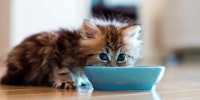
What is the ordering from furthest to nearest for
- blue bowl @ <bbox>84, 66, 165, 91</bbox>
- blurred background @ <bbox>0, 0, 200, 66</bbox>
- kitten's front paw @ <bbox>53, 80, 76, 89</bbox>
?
blurred background @ <bbox>0, 0, 200, 66</bbox> → kitten's front paw @ <bbox>53, 80, 76, 89</bbox> → blue bowl @ <bbox>84, 66, 165, 91</bbox>

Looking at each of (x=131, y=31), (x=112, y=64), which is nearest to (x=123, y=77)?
(x=112, y=64)

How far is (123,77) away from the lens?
4.47ft

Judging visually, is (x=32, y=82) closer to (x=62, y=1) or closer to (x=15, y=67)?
(x=15, y=67)

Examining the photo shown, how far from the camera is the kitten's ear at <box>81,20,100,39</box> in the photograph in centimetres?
143

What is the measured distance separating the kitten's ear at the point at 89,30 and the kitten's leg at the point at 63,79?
166 mm

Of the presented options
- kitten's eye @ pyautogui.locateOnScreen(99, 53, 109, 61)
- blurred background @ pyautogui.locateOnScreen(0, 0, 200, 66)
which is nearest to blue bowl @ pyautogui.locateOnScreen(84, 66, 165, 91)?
kitten's eye @ pyautogui.locateOnScreen(99, 53, 109, 61)

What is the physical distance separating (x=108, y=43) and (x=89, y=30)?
0.09 metres

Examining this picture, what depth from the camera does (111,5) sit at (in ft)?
19.9

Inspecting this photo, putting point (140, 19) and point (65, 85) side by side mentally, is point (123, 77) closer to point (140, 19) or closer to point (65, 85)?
point (65, 85)

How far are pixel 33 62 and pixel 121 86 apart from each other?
0.43 meters

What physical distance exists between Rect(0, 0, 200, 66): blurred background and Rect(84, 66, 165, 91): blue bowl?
8.24 feet

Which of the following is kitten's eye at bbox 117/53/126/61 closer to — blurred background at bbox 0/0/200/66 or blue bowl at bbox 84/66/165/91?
blue bowl at bbox 84/66/165/91

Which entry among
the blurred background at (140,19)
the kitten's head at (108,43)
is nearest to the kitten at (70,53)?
the kitten's head at (108,43)

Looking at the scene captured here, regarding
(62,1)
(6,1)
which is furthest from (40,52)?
(62,1)
